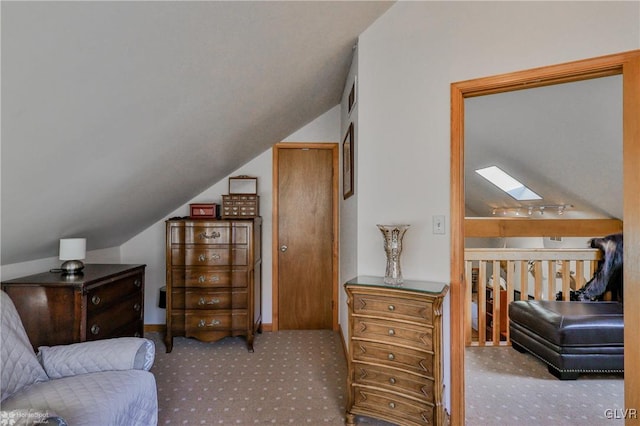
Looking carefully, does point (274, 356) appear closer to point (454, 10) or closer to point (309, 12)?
point (309, 12)

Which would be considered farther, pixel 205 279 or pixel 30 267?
pixel 205 279

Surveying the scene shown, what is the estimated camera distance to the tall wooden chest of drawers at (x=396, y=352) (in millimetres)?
1709

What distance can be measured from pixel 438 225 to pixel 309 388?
1471 mm

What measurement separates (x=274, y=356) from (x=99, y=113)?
7.58 feet

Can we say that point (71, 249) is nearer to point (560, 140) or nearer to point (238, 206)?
point (238, 206)

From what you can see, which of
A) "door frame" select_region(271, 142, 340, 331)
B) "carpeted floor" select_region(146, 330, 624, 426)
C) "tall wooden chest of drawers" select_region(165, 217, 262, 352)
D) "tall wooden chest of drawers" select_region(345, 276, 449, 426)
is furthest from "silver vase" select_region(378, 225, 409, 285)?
"door frame" select_region(271, 142, 340, 331)

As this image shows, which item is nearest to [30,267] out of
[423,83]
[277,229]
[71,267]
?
[71,267]

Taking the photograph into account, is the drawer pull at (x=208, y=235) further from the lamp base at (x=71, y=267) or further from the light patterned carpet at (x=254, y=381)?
the light patterned carpet at (x=254, y=381)

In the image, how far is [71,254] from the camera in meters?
2.15

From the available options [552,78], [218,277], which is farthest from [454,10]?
[218,277]

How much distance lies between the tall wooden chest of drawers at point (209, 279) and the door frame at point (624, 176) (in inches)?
70.3

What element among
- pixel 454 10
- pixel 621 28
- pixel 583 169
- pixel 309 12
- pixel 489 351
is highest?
pixel 454 10

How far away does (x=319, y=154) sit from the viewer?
3.58m

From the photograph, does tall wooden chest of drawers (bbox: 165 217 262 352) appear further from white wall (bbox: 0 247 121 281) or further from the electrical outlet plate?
the electrical outlet plate
